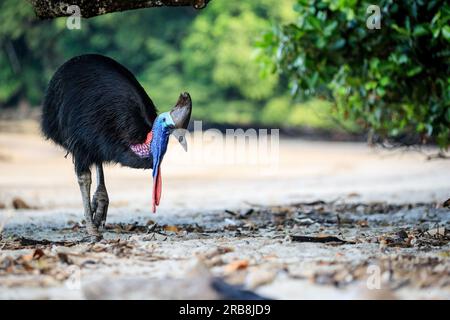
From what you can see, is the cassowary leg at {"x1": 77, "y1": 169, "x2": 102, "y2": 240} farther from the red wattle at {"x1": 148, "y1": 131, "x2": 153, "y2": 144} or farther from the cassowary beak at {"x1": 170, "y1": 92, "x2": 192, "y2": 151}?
the cassowary beak at {"x1": 170, "y1": 92, "x2": 192, "y2": 151}

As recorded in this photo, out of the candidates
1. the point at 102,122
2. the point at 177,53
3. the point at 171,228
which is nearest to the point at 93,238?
the point at 102,122

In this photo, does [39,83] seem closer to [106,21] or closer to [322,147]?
[106,21]

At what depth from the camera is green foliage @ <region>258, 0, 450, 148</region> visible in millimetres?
8273

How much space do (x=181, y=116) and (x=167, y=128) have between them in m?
0.15

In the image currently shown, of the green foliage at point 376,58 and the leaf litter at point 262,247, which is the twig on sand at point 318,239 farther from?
the green foliage at point 376,58

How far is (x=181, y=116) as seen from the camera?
596 cm

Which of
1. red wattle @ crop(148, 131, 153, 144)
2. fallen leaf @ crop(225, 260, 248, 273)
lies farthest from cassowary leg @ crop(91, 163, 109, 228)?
fallen leaf @ crop(225, 260, 248, 273)

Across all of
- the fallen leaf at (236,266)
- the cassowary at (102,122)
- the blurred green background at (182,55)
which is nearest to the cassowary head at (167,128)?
the cassowary at (102,122)

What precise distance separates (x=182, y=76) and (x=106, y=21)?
241 centimetres

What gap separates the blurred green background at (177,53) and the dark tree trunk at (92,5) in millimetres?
15892

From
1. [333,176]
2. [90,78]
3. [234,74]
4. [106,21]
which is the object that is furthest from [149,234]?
[106,21]

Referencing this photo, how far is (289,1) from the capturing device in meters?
24.0

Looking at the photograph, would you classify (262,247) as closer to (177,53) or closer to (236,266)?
(236,266)

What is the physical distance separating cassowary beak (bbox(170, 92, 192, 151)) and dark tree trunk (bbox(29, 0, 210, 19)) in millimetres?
971
